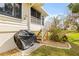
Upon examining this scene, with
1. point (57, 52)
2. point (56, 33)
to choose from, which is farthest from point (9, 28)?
point (57, 52)

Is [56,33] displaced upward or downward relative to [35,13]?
downward

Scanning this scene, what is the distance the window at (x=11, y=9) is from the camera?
3.62 metres

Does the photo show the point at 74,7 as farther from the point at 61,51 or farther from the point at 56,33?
the point at 61,51

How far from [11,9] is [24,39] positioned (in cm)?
68

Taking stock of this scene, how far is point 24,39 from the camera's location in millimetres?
3689

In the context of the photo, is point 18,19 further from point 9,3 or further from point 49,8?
point 49,8

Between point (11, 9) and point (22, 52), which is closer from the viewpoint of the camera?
point (22, 52)

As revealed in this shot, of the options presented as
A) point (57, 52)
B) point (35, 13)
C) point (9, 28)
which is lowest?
point (57, 52)

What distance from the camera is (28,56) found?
3.64 meters

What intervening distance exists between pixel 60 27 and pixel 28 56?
879 mm

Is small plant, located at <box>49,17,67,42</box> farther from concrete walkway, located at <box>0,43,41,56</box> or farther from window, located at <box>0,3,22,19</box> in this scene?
window, located at <box>0,3,22,19</box>

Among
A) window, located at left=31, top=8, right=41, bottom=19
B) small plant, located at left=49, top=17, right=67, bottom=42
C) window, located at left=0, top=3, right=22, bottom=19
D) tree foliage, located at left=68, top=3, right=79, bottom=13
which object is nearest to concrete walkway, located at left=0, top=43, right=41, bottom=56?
small plant, located at left=49, top=17, right=67, bottom=42

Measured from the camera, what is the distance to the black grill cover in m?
3.65

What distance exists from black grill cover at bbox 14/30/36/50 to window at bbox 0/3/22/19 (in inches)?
16.2
